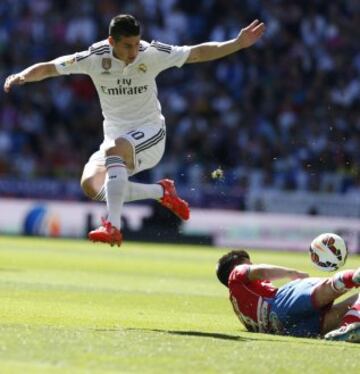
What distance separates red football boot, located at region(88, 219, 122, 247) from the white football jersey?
137 centimetres

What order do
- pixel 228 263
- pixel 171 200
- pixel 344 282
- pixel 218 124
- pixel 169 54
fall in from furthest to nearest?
pixel 218 124 < pixel 171 200 < pixel 169 54 < pixel 228 263 < pixel 344 282

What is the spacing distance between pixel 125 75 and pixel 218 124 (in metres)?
18.4

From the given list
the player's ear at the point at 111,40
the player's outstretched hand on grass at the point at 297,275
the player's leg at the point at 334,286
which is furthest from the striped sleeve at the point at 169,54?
the player's leg at the point at 334,286

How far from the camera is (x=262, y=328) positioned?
1011 cm

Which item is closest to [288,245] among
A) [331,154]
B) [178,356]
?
[331,154]

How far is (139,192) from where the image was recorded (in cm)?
1112

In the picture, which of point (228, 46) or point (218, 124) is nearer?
point (228, 46)

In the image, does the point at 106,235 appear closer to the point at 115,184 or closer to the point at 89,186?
the point at 115,184

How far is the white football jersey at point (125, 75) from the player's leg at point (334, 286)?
2475mm

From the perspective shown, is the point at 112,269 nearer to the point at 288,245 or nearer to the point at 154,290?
the point at 154,290

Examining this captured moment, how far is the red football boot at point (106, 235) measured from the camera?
9961mm

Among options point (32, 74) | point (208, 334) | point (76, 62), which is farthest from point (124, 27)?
point (208, 334)

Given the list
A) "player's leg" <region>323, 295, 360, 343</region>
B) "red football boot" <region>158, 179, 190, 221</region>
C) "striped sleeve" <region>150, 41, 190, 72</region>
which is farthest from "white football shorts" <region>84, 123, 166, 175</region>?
"player's leg" <region>323, 295, 360, 343</region>

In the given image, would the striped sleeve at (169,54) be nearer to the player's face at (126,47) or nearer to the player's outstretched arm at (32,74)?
the player's face at (126,47)
